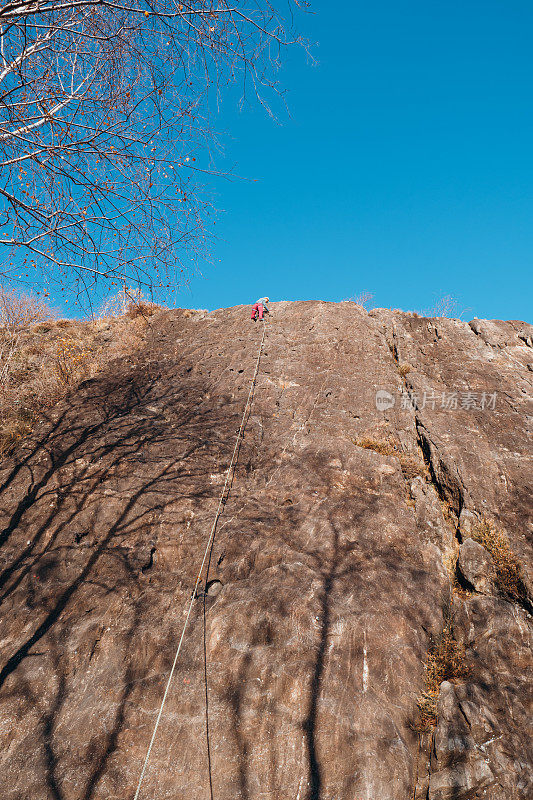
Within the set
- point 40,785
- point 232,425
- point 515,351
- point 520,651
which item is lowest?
point 40,785

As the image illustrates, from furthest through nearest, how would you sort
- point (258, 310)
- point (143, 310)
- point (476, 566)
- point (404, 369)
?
point (143, 310) → point (258, 310) → point (404, 369) → point (476, 566)

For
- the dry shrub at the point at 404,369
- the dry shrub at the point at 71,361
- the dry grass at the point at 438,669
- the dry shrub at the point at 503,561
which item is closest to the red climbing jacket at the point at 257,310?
the dry shrub at the point at 404,369

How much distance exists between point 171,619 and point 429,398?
18.9 ft

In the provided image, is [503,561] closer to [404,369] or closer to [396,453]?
[396,453]

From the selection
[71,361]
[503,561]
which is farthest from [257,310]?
[503,561]

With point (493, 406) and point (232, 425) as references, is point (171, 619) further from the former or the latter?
point (493, 406)

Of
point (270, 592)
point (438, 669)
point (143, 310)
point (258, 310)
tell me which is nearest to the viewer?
point (438, 669)

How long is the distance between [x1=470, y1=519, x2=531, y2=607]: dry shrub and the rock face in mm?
117

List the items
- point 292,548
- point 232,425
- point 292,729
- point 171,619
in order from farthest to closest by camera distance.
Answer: point 232,425 < point 292,548 < point 171,619 < point 292,729

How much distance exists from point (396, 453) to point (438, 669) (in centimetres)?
306

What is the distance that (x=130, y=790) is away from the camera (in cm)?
318

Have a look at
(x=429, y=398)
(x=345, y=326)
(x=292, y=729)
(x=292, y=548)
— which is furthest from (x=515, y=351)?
(x=292, y=729)

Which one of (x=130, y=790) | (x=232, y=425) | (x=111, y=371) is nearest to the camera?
(x=130, y=790)

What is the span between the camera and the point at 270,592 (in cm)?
430
